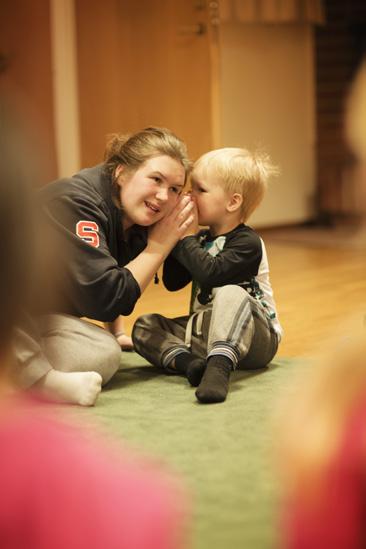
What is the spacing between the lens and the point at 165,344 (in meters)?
2.10

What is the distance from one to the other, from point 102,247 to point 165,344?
30 centimetres

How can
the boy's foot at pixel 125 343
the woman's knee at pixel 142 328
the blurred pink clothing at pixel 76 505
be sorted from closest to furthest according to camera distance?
1. the blurred pink clothing at pixel 76 505
2. the woman's knee at pixel 142 328
3. the boy's foot at pixel 125 343

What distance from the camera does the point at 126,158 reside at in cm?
207

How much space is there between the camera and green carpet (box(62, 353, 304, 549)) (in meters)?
1.19

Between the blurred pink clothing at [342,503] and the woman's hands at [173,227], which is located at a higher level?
the blurred pink clothing at [342,503]

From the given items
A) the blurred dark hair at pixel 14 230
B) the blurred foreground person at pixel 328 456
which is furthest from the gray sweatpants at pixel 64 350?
the blurred foreground person at pixel 328 456

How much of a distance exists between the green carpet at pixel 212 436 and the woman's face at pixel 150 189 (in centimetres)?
37

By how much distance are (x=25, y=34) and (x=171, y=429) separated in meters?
3.41

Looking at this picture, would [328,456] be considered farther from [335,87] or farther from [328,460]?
[335,87]

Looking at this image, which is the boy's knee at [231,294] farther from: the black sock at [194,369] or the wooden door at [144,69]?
the wooden door at [144,69]

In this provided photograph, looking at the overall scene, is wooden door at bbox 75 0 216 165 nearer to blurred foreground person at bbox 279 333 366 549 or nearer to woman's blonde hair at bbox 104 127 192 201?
woman's blonde hair at bbox 104 127 192 201

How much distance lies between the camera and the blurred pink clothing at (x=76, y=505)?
529mm

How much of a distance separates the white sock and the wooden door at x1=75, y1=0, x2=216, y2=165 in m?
2.55

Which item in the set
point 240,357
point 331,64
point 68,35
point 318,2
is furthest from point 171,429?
point 331,64
